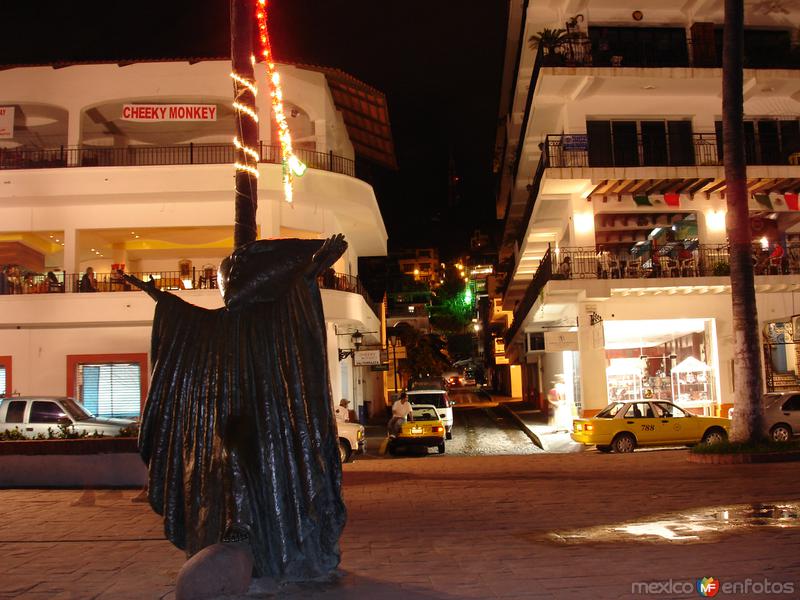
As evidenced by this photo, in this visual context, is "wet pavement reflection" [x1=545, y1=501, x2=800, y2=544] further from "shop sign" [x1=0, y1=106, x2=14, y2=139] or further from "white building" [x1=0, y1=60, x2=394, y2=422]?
"shop sign" [x1=0, y1=106, x2=14, y2=139]

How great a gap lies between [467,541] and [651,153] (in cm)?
1962

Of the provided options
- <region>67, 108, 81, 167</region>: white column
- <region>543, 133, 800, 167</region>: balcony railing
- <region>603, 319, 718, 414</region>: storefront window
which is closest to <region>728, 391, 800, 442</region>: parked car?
<region>603, 319, 718, 414</region>: storefront window

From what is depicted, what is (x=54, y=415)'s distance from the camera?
54.6ft

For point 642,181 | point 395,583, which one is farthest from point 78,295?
point 395,583

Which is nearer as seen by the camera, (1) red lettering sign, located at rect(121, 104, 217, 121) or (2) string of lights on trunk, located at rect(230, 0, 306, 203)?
(2) string of lights on trunk, located at rect(230, 0, 306, 203)

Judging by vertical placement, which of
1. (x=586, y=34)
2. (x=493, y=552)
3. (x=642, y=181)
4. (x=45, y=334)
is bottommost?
(x=493, y=552)

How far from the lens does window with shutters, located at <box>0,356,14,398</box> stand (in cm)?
2324

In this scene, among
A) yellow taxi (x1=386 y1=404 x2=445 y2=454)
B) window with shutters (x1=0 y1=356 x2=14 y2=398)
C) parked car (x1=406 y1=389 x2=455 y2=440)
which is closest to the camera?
yellow taxi (x1=386 y1=404 x2=445 y2=454)

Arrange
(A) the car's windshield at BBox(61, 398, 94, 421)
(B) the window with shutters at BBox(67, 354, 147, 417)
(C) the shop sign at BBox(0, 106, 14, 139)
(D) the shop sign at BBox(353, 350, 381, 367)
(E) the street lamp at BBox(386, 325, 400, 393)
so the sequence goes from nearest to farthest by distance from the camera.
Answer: (A) the car's windshield at BBox(61, 398, 94, 421) < (C) the shop sign at BBox(0, 106, 14, 139) < (B) the window with shutters at BBox(67, 354, 147, 417) < (D) the shop sign at BBox(353, 350, 381, 367) < (E) the street lamp at BBox(386, 325, 400, 393)

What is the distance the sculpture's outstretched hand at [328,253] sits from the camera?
5.46 m

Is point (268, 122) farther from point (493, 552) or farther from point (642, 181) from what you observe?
point (493, 552)

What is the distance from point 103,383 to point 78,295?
9.80 ft

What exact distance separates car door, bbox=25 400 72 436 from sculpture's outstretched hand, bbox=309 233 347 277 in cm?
1308

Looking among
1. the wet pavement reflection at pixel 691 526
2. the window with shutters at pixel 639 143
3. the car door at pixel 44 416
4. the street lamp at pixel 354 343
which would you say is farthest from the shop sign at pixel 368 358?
the wet pavement reflection at pixel 691 526
